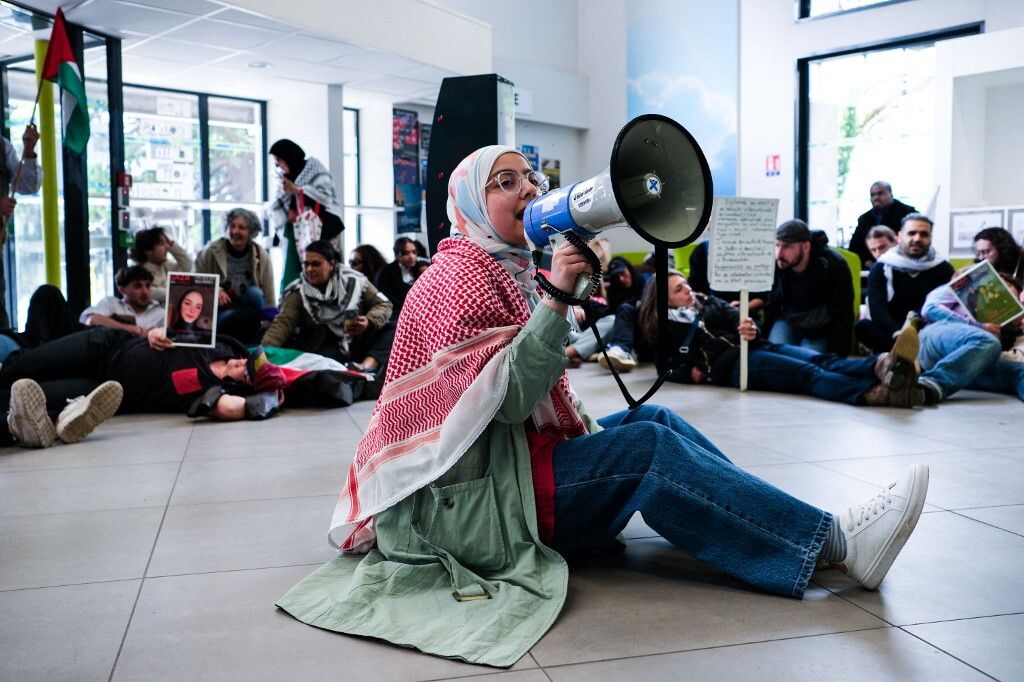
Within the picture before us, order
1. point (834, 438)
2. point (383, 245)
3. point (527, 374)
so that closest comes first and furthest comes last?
point (527, 374)
point (834, 438)
point (383, 245)

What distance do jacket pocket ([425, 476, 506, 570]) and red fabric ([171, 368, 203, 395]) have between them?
3.26 metres

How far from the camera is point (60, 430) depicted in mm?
4023

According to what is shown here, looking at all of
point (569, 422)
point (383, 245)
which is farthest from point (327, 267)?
point (383, 245)

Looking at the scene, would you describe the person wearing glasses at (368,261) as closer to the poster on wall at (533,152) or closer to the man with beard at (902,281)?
the man with beard at (902,281)

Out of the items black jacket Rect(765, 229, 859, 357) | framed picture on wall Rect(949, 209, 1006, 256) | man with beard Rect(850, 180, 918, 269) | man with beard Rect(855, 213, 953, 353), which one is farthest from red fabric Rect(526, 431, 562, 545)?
man with beard Rect(850, 180, 918, 269)

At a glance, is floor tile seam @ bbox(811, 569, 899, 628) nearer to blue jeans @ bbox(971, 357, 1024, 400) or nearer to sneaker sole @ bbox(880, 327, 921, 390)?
sneaker sole @ bbox(880, 327, 921, 390)

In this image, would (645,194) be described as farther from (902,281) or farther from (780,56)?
(780,56)

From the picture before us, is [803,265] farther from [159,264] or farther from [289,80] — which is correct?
[289,80]

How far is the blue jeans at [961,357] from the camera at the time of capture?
5047mm

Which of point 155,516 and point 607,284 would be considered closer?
point 155,516

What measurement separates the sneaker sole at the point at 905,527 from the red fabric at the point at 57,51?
6041 mm

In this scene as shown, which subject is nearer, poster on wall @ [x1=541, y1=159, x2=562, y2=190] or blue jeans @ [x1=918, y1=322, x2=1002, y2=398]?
blue jeans @ [x1=918, y1=322, x2=1002, y2=398]

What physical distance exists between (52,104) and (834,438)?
19.4 ft

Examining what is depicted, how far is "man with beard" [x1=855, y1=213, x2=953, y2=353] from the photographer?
6.09 meters
